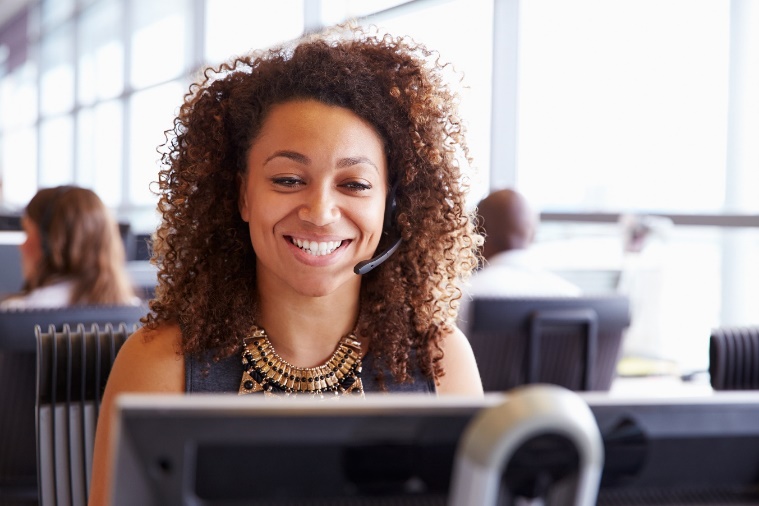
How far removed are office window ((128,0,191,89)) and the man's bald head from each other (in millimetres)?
5259

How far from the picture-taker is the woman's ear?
1.28m

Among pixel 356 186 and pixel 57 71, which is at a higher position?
pixel 57 71

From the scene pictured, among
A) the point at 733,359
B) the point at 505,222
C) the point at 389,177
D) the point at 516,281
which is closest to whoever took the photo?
the point at 389,177

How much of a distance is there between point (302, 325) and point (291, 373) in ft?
0.23

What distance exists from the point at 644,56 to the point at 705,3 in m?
0.34

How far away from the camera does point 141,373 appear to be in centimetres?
116

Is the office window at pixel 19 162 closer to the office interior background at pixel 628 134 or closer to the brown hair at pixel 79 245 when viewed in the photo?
the office interior background at pixel 628 134

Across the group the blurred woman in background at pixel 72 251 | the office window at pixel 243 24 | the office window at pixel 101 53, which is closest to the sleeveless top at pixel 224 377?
the blurred woman in background at pixel 72 251

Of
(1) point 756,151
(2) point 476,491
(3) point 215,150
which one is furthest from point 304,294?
(1) point 756,151

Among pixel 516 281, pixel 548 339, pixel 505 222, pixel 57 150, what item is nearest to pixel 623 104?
pixel 505 222

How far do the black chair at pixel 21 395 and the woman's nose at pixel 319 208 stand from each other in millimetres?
686

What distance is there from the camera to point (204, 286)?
4.17 feet

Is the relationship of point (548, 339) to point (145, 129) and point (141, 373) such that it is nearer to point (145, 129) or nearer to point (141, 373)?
point (141, 373)

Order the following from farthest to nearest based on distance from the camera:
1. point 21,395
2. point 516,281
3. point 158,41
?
point 158,41 → point 516,281 → point 21,395
